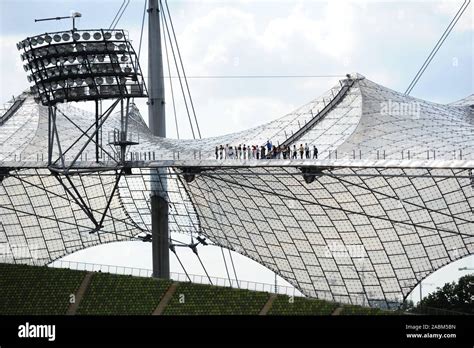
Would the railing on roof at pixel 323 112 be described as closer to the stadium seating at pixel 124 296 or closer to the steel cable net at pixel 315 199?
Answer: the steel cable net at pixel 315 199

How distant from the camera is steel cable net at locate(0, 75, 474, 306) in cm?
9556

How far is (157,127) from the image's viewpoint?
380 ft

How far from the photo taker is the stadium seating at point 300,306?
286 ft

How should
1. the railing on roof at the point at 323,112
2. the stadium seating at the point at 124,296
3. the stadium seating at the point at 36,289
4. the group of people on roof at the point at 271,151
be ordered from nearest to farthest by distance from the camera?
1. the group of people on roof at the point at 271,151
2. the stadium seating at the point at 124,296
3. the stadium seating at the point at 36,289
4. the railing on roof at the point at 323,112

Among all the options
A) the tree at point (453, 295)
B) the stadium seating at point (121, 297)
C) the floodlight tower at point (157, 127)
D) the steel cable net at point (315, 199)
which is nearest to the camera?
the stadium seating at point (121, 297)

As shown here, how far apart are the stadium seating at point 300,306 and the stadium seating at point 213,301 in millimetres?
1048

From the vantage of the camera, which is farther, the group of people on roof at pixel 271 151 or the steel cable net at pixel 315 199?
the steel cable net at pixel 315 199

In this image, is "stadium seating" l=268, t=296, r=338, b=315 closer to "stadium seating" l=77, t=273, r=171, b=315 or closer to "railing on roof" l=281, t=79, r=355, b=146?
"stadium seating" l=77, t=273, r=171, b=315

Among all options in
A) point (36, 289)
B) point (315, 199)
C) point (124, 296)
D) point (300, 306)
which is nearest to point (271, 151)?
point (300, 306)

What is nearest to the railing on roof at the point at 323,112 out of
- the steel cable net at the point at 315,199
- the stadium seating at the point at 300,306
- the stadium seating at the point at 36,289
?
the steel cable net at the point at 315,199

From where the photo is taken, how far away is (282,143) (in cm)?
9850

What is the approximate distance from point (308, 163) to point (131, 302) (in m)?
16.5

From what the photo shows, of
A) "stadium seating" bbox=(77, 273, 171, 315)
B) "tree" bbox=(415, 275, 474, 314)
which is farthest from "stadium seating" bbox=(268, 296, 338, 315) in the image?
"tree" bbox=(415, 275, 474, 314)

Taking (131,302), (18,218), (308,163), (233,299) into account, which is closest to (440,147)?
(308,163)
